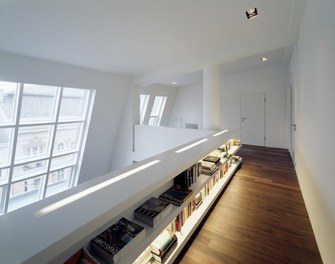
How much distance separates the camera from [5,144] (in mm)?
3791

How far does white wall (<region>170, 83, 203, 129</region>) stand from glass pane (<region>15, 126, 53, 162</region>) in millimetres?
5598

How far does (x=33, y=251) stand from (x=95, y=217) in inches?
9.3

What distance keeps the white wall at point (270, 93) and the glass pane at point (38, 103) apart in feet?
19.6

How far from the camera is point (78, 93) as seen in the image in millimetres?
4723

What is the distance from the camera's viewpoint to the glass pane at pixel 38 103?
3741 mm

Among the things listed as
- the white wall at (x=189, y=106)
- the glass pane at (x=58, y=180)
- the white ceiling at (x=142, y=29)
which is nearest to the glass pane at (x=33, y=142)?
the glass pane at (x=58, y=180)

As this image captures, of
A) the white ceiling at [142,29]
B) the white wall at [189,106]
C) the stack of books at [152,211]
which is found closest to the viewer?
the stack of books at [152,211]

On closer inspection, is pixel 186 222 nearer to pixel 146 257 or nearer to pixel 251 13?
pixel 146 257

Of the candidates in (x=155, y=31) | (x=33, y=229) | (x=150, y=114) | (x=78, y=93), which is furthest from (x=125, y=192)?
(x=150, y=114)

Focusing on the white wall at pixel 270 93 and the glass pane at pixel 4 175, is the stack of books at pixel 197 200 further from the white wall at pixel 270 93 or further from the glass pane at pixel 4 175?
the white wall at pixel 270 93

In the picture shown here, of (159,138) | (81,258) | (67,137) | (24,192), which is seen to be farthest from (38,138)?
(81,258)

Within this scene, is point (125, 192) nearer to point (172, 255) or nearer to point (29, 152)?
point (172, 255)

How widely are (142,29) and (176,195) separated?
2.44m

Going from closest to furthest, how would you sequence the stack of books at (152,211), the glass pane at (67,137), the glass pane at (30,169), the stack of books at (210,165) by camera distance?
the stack of books at (152,211)
the stack of books at (210,165)
the glass pane at (30,169)
the glass pane at (67,137)
